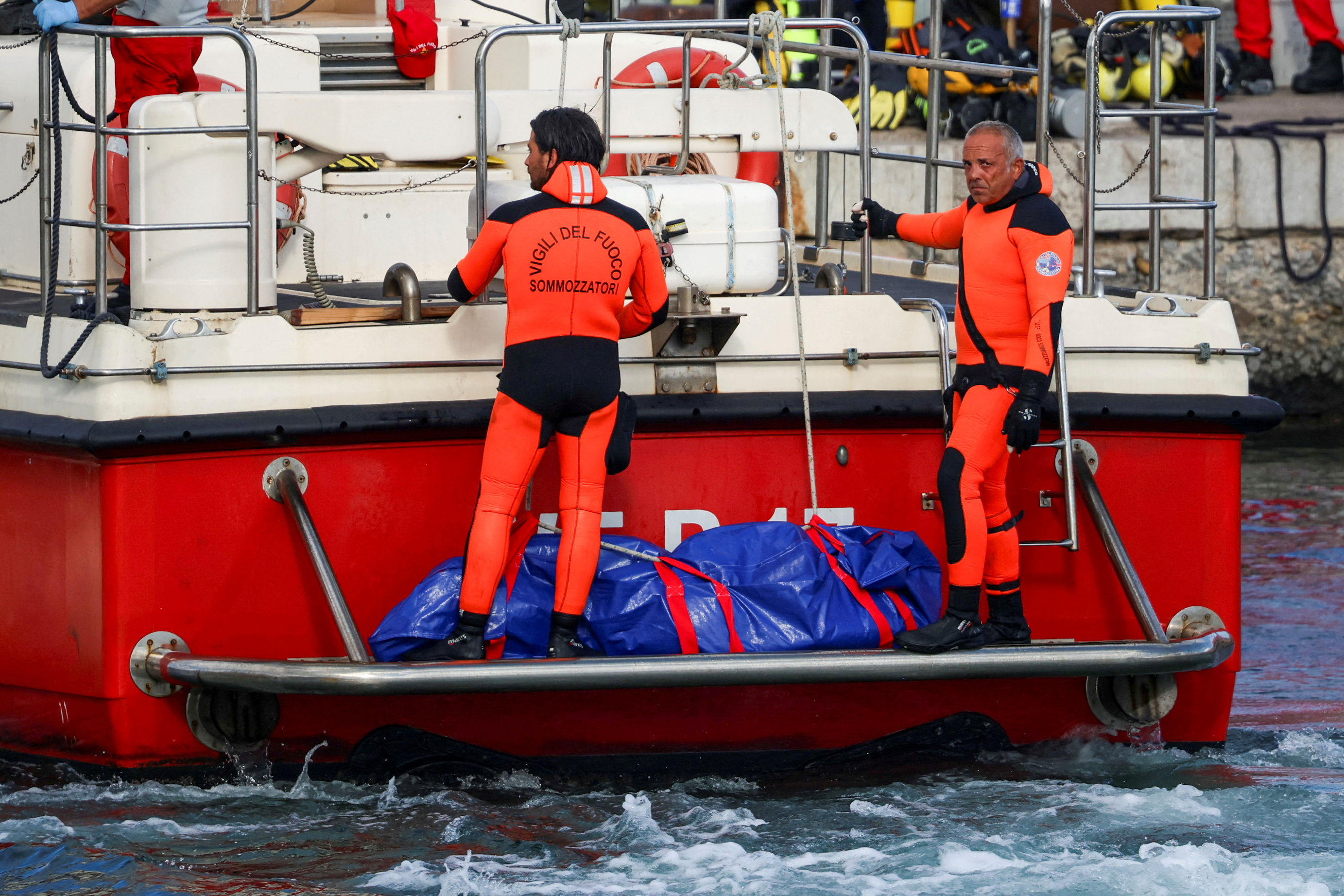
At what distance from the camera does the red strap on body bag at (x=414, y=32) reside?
6.48 metres

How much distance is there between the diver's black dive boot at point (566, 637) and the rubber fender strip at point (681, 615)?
22 centimetres

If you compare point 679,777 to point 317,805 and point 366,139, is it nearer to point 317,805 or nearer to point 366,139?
point 317,805

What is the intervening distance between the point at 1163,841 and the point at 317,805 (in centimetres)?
203

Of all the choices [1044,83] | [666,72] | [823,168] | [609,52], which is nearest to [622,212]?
[609,52]

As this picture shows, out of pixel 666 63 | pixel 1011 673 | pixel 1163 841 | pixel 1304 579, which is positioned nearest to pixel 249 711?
pixel 1011 673

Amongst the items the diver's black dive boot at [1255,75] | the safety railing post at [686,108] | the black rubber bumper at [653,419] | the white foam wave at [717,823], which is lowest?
the white foam wave at [717,823]

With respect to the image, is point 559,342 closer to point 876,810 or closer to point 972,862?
point 876,810

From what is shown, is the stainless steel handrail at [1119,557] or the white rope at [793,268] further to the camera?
the white rope at [793,268]

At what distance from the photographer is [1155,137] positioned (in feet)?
17.9

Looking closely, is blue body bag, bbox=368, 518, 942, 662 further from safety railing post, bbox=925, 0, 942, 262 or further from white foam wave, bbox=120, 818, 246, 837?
safety railing post, bbox=925, 0, 942, 262

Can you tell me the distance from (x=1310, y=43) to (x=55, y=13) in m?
10.0

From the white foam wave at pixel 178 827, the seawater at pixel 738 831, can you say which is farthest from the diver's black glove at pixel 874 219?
the white foam wave at pixel 178 827

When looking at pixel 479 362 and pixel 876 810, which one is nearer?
pixel 876 810

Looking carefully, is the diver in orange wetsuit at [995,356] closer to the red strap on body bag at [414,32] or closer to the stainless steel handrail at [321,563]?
the stainless steel handrail at [321,563]
